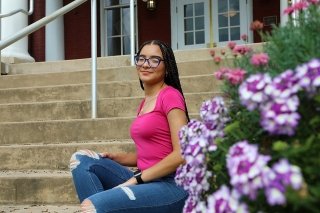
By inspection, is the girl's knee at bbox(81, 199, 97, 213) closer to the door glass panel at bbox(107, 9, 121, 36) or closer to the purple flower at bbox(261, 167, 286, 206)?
the purple flower at bbox(261, 167, 286, 206)

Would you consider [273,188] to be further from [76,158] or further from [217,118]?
[76,158]

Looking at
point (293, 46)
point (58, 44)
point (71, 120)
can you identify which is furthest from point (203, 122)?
point (58, 44)

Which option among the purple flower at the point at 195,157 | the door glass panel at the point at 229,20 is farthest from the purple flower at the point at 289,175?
the door glass panel at the point at 229,20

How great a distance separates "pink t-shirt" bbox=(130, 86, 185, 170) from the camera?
2133 millimetres

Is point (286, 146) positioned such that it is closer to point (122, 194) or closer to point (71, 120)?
point (122, 194)

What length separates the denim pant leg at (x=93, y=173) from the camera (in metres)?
2.23

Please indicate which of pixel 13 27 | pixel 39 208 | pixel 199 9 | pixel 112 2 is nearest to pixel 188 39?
pixel 199 9

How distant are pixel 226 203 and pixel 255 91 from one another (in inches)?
10.6

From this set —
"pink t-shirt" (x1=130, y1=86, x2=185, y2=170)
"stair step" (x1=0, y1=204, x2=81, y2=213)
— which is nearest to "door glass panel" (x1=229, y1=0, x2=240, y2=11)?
"stair step" (x1=0, y1=204, x2=81, y2=213)

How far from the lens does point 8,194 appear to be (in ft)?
10.5

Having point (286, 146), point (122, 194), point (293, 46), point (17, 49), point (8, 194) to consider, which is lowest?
point (8, 194)

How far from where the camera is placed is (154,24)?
31.4 ft

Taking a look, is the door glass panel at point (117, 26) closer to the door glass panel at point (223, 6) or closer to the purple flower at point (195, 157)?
the door glass panel at point (223, 6)

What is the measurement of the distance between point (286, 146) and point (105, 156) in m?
1.48
